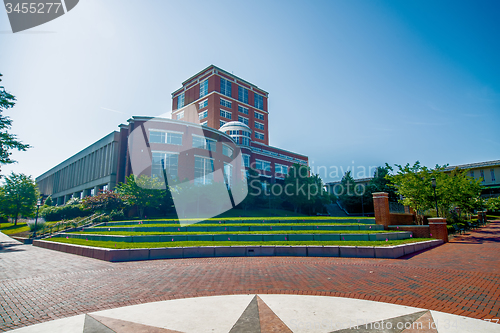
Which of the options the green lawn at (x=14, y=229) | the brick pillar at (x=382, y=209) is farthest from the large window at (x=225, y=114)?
the brick pillar at (x=382, y=209)

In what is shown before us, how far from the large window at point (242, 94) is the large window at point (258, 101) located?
3121mm

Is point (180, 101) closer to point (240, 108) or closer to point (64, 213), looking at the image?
point (240, 108)

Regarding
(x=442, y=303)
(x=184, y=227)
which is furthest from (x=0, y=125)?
(x=442, y=303)

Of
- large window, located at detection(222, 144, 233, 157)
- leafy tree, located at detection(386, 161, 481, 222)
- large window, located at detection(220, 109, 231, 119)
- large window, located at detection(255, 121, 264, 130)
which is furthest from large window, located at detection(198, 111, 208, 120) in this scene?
leafy tree, located at detection(386, 161, 481, 222)

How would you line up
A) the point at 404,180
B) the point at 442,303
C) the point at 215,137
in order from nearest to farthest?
the point at 442,303
the point at 404,180
the point at 215,137

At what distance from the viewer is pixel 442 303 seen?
5480 millimetres

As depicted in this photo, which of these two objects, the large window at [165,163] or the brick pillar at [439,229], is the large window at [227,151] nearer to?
the large window at [165,163]

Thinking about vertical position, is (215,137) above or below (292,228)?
above

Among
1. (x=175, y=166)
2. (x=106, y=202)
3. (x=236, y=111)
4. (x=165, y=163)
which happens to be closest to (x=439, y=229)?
(x=175, y=166)

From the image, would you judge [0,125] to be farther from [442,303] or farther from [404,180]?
[404,180]

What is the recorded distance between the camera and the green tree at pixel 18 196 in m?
43.2

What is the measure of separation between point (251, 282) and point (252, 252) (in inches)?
200

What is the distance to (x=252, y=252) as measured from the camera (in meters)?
12.7

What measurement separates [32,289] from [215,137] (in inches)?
1410
